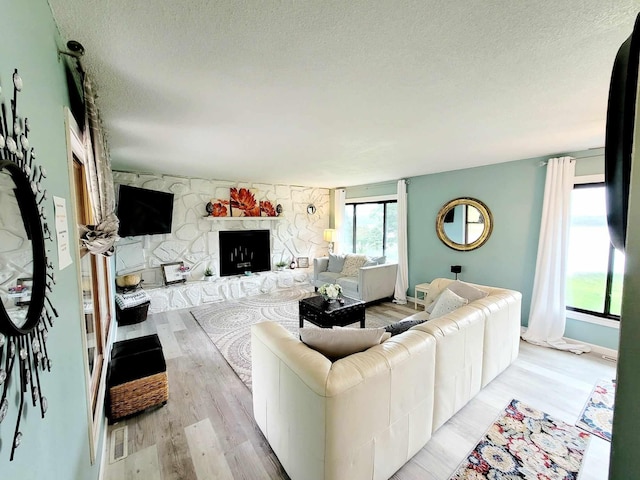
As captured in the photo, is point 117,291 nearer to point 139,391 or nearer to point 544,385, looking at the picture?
point 139,391

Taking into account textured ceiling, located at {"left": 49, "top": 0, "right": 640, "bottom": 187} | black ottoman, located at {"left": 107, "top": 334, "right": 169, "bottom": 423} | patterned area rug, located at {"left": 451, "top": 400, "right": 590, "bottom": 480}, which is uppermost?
textured ceiling, located at {"left": 49, "top": 0, "right": 640, "bottom": 187}

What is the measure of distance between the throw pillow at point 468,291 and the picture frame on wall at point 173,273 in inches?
174

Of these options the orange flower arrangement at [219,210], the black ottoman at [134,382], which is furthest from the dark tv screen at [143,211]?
the black ottoman at [134,382]

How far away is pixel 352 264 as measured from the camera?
548 cm

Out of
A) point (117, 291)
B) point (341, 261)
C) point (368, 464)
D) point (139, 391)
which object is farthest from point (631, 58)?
point (117, 291)

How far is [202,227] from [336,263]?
2.79 m

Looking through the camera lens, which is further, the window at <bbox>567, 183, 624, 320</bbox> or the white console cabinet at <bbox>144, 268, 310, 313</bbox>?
the white console cabinet at <bbox>144, 268, 310, 313</bbox>

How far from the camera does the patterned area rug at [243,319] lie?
3139 millimetres

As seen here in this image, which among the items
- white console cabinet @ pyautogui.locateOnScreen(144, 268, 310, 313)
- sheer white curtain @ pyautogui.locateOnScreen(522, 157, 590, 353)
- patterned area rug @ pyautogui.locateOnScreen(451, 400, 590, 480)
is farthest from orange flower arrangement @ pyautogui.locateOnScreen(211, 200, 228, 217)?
sheer white curtain @ pyautogui.locateOnScreen(522, 157, 590, 353)

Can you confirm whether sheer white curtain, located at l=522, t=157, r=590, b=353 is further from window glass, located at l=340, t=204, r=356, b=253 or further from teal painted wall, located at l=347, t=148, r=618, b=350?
window glass, located at l=340, t=204, r=356, b=253

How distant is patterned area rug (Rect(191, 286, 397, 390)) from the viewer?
10.3 ft

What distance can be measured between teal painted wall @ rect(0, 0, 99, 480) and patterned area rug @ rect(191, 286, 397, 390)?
169 centimetres

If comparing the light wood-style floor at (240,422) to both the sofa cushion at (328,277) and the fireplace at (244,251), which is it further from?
the sofa cushion at (328,277)

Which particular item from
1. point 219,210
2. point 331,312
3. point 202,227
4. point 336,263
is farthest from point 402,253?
point 202,227
